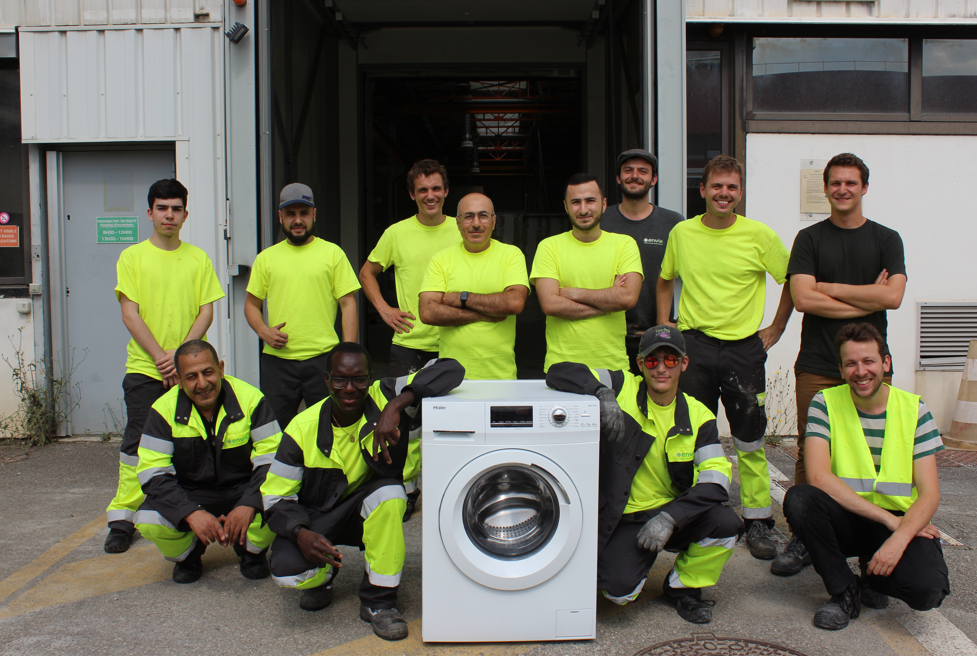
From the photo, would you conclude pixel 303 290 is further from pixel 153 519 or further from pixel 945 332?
pixel 945 332

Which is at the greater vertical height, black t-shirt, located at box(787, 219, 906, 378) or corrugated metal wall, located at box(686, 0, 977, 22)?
corrugated metal wall, located at box(686, 0, 977, 22)

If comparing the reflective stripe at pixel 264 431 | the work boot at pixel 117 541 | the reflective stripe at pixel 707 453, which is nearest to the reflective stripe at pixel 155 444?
the reflective stripe at pixel 264 431

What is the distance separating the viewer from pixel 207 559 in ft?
11.3

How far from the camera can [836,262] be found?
11.1 feet

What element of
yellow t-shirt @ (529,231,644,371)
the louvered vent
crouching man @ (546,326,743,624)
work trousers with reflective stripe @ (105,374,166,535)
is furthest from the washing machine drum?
the louvered vent

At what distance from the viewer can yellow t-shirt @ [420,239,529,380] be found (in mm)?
3529

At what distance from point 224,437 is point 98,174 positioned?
3576mm

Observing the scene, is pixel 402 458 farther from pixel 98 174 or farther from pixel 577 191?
pixel 98 174

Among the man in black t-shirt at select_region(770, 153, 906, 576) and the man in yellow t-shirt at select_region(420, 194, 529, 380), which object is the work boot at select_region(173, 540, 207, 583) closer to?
the man in yellow t-shirt at select_region(420, 194, 529, 380)

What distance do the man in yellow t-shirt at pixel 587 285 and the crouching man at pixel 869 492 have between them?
3.27 feet

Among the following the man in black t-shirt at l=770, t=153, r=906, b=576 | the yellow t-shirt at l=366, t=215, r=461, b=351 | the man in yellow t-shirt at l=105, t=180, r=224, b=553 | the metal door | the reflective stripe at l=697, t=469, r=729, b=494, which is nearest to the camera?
the reflective stripe at l=697, t=469, r=729, b=494

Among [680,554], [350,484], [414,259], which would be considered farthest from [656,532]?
[414,259]

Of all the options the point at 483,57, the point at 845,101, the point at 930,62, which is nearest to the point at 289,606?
the point at 845,101

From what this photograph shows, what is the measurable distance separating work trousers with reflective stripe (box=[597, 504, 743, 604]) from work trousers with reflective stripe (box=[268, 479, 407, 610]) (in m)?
0.80
